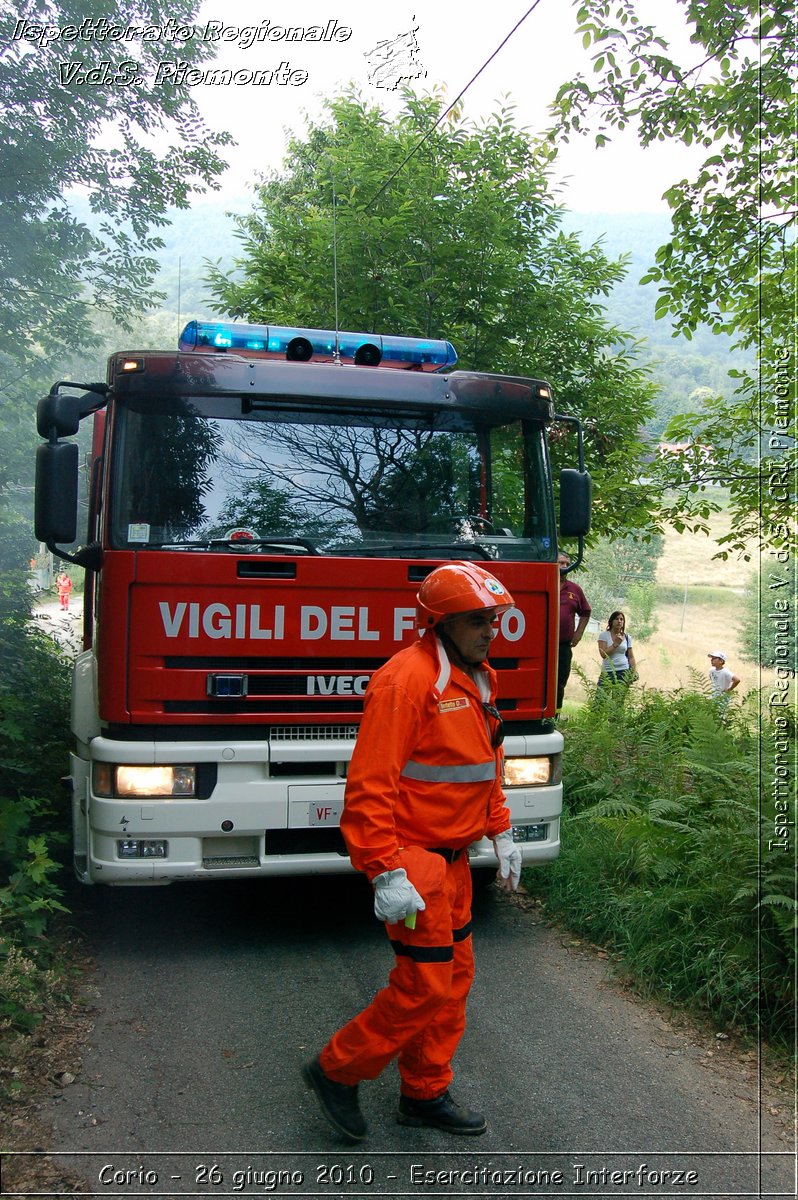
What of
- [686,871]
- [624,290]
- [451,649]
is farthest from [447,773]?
[624,290]

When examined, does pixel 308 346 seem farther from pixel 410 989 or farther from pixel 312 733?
pixel 410 989

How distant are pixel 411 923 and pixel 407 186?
8.14m

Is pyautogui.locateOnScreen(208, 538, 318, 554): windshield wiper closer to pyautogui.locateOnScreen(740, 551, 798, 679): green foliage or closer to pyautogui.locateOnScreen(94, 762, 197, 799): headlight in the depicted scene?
pyautogui.locateOnScreen(94, 762, 197, 799): headlight

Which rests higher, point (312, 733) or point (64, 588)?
point (64, 588)

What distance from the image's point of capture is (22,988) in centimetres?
418

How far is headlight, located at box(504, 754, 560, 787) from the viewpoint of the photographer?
5.30 metres

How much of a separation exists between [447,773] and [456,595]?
0.59 metres

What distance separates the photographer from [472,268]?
31.6 feet

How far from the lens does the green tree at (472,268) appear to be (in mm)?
9484

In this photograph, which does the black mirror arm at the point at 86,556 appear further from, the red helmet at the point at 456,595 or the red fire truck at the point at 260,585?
the red helmet at the point at 456,595

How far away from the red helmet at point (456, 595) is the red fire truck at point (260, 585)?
4.87ft

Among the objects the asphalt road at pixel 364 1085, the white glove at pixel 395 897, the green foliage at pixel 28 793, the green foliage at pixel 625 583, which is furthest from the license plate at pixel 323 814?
the green foliage at pixel 625 583

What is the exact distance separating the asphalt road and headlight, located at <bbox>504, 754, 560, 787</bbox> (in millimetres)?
917

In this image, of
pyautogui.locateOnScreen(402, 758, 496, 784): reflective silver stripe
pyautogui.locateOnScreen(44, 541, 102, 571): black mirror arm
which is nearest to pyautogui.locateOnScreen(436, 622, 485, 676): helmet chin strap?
Result: pyautogui.locateOnScreen(402, 758, 496, 784): reflective silver stripe
